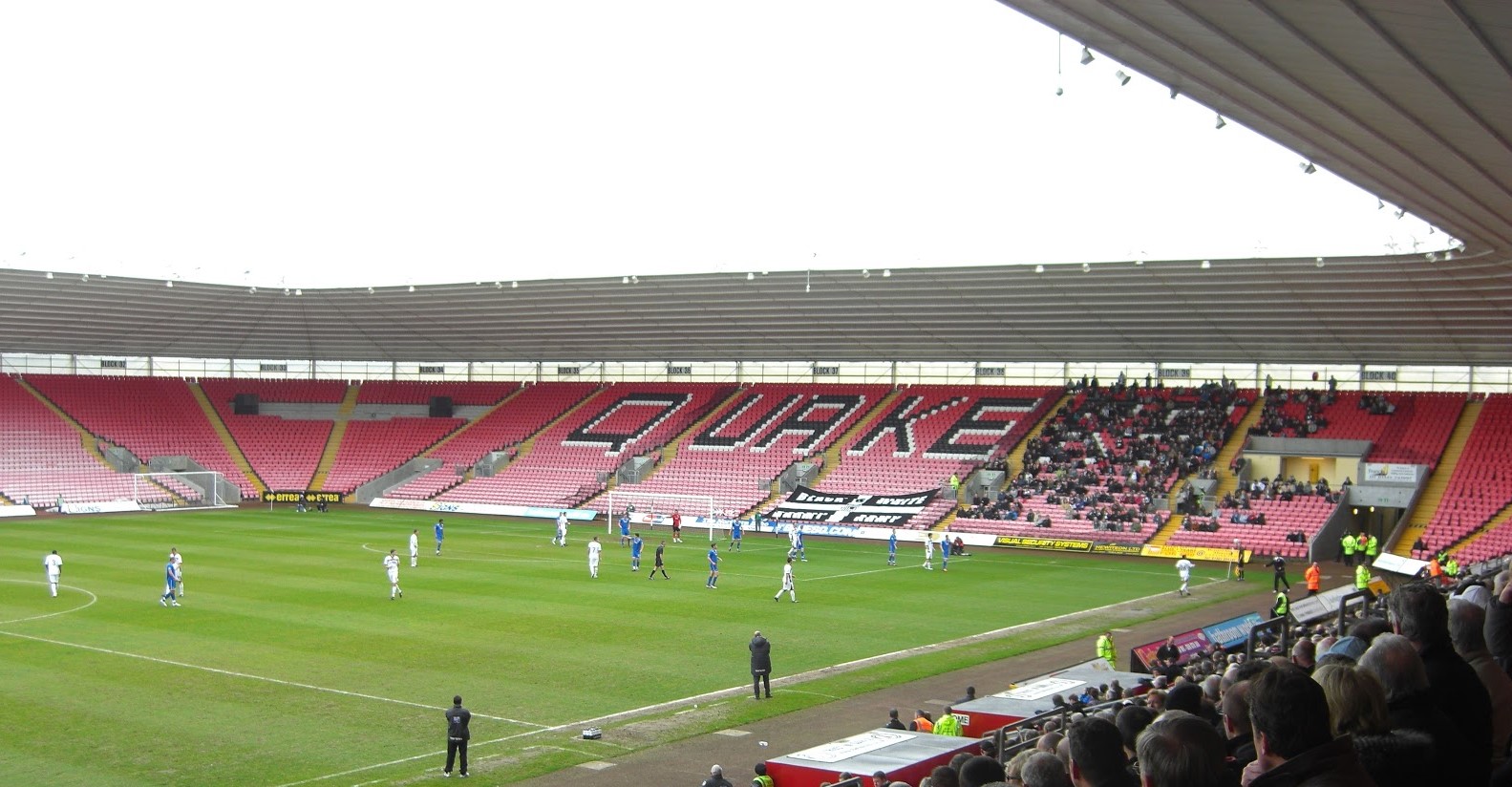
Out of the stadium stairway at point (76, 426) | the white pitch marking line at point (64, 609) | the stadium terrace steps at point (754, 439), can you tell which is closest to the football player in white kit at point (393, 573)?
the white pitch marking line at point (64, 609)

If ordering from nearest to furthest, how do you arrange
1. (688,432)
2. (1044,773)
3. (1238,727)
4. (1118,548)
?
1. (1044,773)
2. (1238,727)
3. (1118,548)
4. (688,432)

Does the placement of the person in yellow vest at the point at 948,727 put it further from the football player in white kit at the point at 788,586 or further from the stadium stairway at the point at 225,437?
the stadium stairway at the point at 225,437

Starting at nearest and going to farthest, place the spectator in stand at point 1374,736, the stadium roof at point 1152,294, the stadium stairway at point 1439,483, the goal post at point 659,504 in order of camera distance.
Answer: the spectator in stand at point 1374,736 < the stadium roof at point 1152,294 < the stadium stairway at point 1439,483 < the goal post at point 659,504

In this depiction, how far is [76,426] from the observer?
65.2m

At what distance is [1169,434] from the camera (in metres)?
54.8

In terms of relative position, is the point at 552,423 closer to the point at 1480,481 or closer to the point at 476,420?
the point at 476,420

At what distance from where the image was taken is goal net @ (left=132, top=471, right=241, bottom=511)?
62.0 metres

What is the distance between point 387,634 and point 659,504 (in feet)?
105

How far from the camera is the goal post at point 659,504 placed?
57.8 metres

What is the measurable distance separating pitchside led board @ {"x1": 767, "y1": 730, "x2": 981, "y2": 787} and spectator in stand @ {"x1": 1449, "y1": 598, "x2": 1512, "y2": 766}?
Answer: 241 inches

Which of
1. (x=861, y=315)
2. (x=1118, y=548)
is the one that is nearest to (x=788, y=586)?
(x=1118, y=548)

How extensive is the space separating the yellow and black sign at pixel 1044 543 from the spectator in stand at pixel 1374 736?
4494 cm

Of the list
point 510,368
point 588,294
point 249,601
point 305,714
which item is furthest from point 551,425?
point 305,714

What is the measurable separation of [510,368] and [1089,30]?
64.1m
